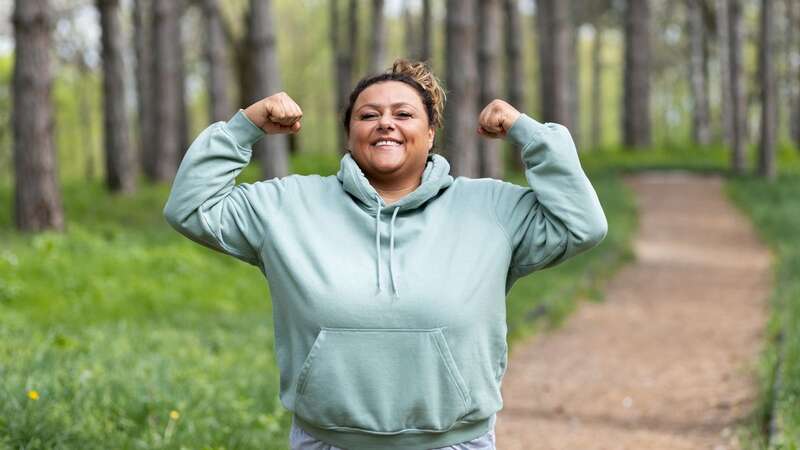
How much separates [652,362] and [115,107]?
10447 mm

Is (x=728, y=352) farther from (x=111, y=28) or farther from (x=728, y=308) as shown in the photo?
(x=111, y=28)

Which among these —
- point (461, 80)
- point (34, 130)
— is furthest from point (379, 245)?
point (461, 80)

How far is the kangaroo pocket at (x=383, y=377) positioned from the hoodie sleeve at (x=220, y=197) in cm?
40

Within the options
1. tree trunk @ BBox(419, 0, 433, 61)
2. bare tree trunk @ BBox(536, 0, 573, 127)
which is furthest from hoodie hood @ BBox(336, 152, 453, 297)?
bare tree trunk @ BBox(536, 0, 573, 127)


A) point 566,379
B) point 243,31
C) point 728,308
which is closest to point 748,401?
point 566,379

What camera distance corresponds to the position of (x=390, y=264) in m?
2.79

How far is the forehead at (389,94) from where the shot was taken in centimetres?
294

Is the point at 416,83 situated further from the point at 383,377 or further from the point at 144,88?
the point at 144,88

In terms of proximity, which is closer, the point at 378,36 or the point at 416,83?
the point at 416,83

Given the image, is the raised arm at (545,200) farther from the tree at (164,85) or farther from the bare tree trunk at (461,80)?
the tree at (164,85)

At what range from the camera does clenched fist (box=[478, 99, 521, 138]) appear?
2994mm

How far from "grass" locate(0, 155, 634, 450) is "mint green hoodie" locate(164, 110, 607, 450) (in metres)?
2.04

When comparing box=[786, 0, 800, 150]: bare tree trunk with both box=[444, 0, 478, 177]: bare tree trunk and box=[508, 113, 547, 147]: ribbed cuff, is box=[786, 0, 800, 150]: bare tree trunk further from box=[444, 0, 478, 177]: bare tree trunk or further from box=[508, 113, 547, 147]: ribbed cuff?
box=[508, 113, 547, 147]: ribbed cuff

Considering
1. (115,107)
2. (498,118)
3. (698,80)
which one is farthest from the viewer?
(698,80)
